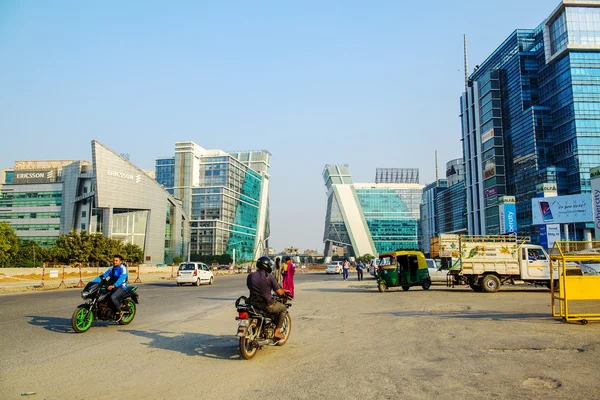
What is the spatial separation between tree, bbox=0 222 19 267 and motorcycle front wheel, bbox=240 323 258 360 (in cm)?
6156

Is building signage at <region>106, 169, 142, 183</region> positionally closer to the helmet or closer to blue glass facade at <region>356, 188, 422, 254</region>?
the helmet

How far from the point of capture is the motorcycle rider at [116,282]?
414 inches

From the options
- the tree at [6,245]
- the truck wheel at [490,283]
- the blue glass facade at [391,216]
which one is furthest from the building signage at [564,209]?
the blue glass facade at [391,216]

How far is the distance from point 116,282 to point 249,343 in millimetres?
4723

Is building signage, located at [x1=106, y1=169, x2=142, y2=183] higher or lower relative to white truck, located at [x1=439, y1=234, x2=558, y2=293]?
higher

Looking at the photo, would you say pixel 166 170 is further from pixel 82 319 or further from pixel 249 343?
pixel 249 343

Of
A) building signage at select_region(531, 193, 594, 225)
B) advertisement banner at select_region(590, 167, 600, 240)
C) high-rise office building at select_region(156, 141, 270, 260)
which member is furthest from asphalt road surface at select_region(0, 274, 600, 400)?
high-rise office building at select_region(156, 141, 270, 260)

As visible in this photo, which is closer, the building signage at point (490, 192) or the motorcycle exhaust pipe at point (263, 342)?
the motorcycle exhaust pipe at point (263, 342)

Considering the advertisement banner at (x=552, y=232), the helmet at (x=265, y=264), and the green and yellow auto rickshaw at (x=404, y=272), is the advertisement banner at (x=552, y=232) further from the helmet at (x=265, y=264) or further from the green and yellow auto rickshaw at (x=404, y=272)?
the helmet at (x=265, y=264)

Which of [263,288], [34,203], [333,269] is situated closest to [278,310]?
[263,288]

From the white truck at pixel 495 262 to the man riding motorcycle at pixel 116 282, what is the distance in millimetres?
16317

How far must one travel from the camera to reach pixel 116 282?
10.6 m

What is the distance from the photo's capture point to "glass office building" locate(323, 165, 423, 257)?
164 meters

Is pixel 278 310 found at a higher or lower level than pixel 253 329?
higher
